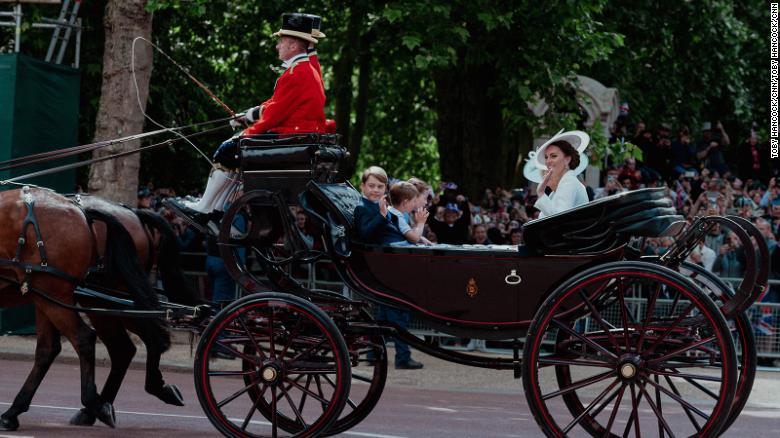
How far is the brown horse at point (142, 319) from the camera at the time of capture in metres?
9.23

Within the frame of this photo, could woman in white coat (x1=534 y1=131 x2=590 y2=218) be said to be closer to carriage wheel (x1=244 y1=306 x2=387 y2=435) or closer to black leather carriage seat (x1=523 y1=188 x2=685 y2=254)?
black leather carriage seat (x1=523 y1=188 x2=685 y2=254)

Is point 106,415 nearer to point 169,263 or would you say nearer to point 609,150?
point 169,263

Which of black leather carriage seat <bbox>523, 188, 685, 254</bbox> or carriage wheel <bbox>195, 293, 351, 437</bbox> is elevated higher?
black leather carriage seat <bbox>523, 188, 685, 254</bbox>

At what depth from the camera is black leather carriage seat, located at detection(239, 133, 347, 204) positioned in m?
8.19

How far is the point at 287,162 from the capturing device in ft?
26.9

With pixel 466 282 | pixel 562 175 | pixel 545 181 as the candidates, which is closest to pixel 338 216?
pixel 466 282

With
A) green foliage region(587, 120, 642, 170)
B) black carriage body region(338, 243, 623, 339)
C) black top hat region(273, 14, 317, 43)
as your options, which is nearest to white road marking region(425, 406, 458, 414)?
black carriage body region(338, 243, 623, 339)

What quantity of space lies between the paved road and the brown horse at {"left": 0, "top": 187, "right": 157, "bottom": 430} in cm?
37

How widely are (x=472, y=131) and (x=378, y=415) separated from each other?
11303mm

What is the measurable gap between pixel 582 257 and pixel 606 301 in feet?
2.19

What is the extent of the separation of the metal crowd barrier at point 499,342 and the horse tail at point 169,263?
3742 mm

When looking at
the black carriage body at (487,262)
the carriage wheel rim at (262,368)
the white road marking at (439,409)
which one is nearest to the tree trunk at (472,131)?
the white road marking at (439,409)

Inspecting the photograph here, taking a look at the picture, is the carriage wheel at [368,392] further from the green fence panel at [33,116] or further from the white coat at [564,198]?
the green fence panel at [33,116]

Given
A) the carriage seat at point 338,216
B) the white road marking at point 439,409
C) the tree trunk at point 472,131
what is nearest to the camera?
the carriage seat at point 338,216
